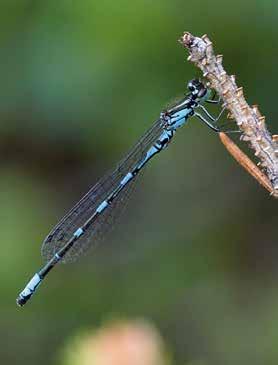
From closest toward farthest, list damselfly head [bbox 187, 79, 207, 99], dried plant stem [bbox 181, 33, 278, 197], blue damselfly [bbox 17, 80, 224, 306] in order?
dried plant stem [bbox 181, 33, 278, 197] → damselfly head [bbox 187, 79, 207, 99] → blue damselfly [bbox 17, 80, 224, 306]

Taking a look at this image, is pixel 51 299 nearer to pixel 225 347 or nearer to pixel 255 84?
pixel 225 347

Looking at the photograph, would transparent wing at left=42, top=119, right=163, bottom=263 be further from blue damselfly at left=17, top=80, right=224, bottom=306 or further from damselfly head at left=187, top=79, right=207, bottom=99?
damselfly head at left=187, top=79, right=207, bottom=99

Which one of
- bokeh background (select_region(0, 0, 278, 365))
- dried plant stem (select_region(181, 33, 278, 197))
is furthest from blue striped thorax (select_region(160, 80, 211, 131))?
dried plant stem (select_region(181, 33, 278, 197))

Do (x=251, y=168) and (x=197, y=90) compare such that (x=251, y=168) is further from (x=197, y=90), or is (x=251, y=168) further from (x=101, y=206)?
(x=101, y=206)

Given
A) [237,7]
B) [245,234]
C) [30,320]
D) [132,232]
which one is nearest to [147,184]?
[132,232]

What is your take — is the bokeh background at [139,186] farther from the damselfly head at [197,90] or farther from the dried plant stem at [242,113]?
the dried plant stem at [242,113]

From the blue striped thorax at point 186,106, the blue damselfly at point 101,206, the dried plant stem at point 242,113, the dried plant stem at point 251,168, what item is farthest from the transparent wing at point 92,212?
the dried plant stem at point 242,113
